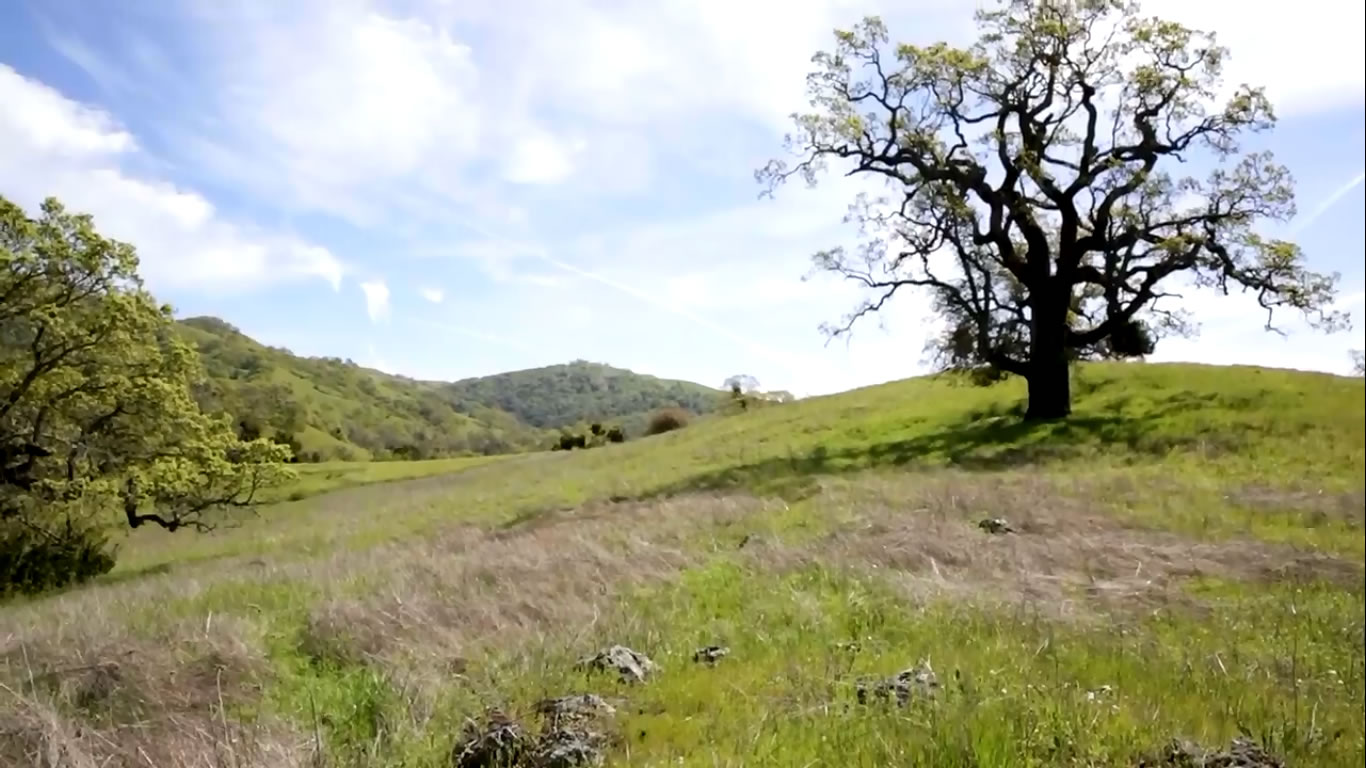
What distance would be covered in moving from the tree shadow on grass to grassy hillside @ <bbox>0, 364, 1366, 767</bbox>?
13.2 ft

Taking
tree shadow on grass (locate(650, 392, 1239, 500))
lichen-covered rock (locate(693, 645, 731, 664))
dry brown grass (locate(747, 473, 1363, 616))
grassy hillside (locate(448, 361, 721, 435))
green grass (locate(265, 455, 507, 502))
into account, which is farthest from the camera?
grassy hillside (locate(448, 361, 721, 435))

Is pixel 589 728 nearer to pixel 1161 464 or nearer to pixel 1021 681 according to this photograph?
pixel 1021 681

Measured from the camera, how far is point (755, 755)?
14.7ft

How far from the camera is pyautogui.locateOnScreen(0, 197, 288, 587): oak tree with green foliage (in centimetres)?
1091

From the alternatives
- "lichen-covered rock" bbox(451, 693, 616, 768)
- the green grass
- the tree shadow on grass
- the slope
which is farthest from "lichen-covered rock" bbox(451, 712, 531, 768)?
the green grass

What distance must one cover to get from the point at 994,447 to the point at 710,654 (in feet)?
66.6

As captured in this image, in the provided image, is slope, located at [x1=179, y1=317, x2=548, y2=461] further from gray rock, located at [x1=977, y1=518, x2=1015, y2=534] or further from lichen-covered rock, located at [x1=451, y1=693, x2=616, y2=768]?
gray rock, located at [x1=977, y1=518, x2=1015, y2=534]

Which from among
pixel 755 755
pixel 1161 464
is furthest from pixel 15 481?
pixel 1161 464

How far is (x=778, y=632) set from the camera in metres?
7.15

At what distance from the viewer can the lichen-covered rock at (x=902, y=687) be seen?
512 cm

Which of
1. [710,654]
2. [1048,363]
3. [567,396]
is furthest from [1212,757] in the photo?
[567,396]

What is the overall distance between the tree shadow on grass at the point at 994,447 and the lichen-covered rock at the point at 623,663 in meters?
12.4

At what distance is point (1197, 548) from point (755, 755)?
8.12 metres

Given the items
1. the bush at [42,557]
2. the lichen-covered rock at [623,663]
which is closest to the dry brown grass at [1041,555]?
the lichen-covered rock at [623,663]
